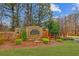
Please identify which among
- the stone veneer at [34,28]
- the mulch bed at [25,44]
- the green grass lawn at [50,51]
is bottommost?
the green grass lawn at [50,51]

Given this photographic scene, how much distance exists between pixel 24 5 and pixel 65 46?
575mm

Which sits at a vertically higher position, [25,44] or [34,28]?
[34,28]

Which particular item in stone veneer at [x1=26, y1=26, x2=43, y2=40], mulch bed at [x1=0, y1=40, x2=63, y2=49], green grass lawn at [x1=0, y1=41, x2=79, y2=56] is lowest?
green grass lawn at [x1=0, y1=41, x2=79, y2=56]

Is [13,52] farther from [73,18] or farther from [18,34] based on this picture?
[73,18]

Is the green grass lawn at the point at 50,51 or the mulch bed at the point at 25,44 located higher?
the mulch bed at the point at 25,44

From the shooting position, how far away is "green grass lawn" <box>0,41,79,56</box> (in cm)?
823

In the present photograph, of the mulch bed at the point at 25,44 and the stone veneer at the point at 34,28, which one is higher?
the stone veneer at the point at 34,28

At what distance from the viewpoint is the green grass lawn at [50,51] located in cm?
823

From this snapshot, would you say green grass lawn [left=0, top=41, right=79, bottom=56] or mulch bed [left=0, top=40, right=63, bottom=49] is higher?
mulch bed [left=0, top=40, right=63, bottom=49]

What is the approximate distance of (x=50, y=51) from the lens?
824 centimetres

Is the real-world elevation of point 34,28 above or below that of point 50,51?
above

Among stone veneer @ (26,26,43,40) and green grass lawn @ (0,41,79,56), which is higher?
stone veneer @ (26,26,43,40)

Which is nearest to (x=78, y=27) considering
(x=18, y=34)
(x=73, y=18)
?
(x=73, y=18)

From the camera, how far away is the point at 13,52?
324 inches
